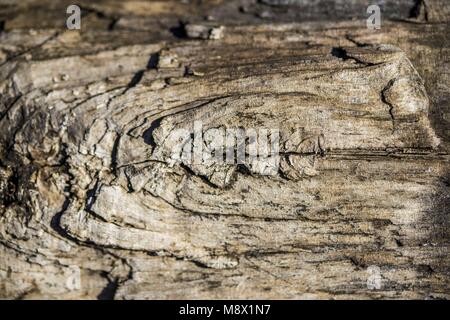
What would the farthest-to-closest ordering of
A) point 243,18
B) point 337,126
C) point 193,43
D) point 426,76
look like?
point 243,18
point 193,43
point 426,76
point 337,126

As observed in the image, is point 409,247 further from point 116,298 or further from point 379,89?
point 116,298

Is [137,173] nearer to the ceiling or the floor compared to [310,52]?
nearer to the floor

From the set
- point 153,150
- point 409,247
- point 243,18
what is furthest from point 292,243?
point 243,18

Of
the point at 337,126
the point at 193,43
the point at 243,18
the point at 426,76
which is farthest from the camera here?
the point at 243,18

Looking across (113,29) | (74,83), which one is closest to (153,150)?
(74,83)

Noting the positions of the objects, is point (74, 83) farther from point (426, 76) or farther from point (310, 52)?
point (426, 76)

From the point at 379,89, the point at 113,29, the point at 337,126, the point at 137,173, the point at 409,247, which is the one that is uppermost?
the point at 113,29

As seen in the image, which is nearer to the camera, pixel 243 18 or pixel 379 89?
pixel 379 89
